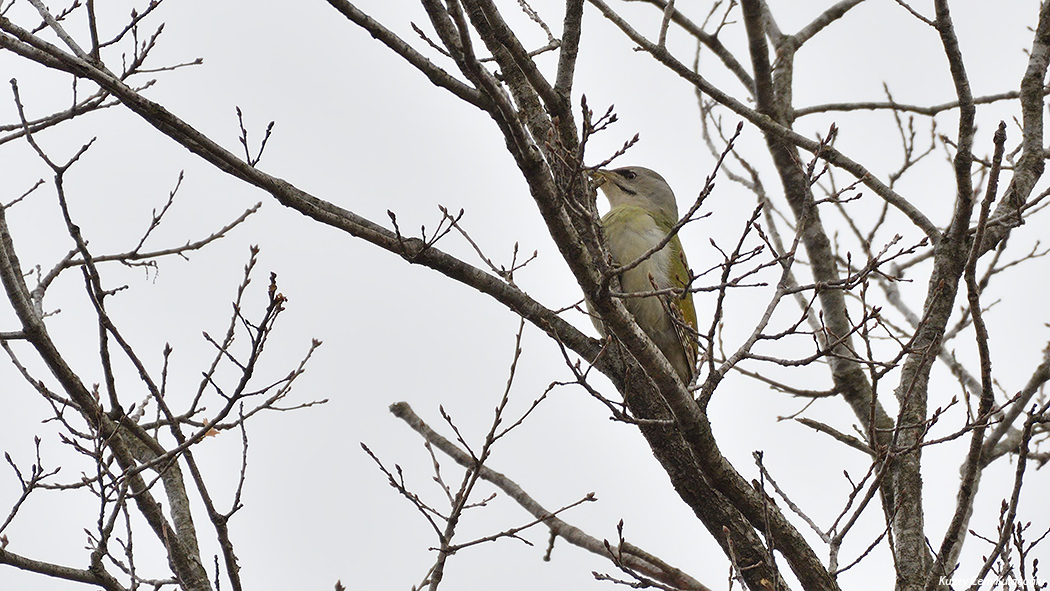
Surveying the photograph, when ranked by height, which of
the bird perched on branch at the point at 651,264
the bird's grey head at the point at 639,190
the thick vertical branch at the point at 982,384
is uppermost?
the bird's grey head at the point at 639,190

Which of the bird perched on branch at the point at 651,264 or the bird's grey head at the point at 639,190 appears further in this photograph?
the bird's grey head at the point at 639,190

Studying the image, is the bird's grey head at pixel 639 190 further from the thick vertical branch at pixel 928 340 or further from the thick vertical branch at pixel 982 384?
the thick vertical branch at pixel 982 384

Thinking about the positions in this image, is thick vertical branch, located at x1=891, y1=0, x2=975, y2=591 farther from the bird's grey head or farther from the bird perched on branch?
the bird's grey head

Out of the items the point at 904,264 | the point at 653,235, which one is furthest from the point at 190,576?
the point at 904,264

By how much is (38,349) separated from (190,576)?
114cm

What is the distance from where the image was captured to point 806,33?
25.0ft

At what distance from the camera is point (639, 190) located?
8.05 metres

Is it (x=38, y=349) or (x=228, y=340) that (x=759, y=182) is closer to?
(x=228, y=340)

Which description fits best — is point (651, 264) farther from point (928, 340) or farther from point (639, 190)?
point (928, 340)

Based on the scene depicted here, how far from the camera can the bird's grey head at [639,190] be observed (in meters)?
7.98

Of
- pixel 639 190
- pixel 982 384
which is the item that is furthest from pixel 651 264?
pixel 982 384

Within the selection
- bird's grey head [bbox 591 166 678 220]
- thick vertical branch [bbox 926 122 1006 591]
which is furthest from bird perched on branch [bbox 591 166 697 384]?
thick vertical branch [bbox 926 122 1006 591]

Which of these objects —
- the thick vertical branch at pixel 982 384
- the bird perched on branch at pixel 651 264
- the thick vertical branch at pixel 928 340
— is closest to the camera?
the thick vertical branch at pixel 982 384

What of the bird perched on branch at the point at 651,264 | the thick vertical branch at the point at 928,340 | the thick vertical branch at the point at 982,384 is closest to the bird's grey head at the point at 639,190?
the bird perched on branch at the point at 651,264
